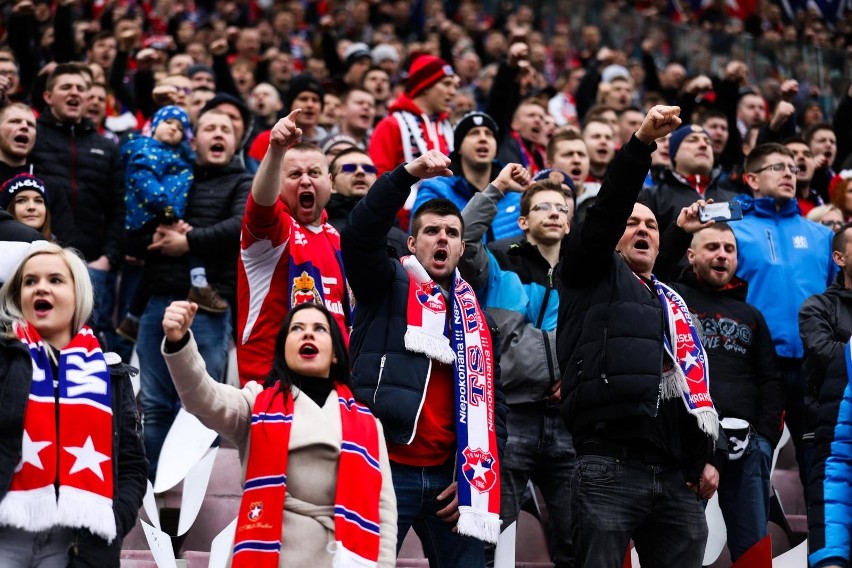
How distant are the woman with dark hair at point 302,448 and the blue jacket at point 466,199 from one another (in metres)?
2.96

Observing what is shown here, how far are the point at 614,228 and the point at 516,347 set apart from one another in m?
1.34

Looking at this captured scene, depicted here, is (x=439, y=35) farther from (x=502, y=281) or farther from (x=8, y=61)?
(x=502, y=281)

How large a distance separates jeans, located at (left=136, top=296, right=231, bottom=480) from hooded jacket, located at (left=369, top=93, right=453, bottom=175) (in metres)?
2.09

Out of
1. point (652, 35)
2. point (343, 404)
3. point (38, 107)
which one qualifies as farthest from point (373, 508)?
point (652, 35)

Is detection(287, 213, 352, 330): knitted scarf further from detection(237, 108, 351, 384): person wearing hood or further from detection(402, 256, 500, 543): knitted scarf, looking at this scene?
detection(402, 256, 500, 543): knitted scarf

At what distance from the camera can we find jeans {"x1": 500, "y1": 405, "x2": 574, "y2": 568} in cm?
623

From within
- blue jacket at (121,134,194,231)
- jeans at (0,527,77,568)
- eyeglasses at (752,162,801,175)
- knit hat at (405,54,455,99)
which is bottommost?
jeans at (0,527,77,568)

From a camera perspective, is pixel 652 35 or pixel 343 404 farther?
pixel 652 35

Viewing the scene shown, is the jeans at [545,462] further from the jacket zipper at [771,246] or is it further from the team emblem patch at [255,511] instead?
the jacket zipper at [771,246]

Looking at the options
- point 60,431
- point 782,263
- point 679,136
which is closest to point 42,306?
point 60,431

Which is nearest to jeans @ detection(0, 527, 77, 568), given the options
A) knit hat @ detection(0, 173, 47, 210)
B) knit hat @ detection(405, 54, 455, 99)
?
knit hat @ detection(0, 173, 47, 210)

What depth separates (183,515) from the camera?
6.70m

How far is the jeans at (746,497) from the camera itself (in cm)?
664

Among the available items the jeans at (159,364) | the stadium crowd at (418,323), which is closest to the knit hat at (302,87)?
the stadium crowd at (418,323)
